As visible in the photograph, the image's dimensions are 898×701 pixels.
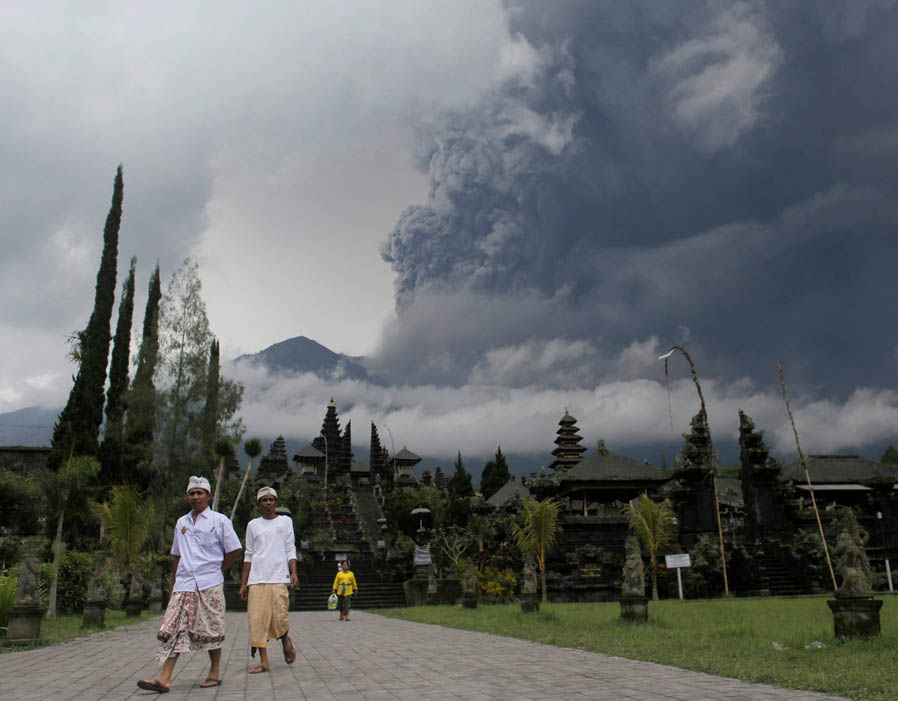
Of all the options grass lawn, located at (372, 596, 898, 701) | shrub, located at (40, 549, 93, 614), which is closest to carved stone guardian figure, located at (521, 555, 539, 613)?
grass lawn, located at (372, 596, 898, 701)

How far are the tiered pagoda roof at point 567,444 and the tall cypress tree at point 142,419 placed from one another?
39.6m

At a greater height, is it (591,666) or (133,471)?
(133,471)

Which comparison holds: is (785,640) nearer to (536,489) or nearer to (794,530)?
(536,489)

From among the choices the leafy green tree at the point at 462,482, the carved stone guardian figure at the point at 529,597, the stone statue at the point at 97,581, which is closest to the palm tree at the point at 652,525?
the carved stone guardian figure at the point at 529,597

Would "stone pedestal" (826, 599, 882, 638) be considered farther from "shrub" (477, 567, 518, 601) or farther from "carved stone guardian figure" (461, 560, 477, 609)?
"shrub" (477, 567, 518, 601)

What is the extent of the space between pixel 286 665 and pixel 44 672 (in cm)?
257

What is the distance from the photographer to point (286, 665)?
318 inches

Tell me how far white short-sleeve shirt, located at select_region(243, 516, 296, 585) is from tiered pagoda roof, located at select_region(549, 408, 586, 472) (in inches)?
2298

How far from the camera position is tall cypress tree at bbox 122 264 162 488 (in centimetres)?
3247

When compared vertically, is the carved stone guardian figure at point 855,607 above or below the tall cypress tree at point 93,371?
below

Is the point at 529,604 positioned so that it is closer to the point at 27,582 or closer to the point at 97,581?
the point at 97,581

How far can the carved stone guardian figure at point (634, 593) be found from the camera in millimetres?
12555

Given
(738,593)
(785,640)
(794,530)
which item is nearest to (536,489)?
(738,593)

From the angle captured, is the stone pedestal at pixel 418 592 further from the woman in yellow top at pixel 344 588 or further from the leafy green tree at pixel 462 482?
the leafy green tree at pixel 462 482
